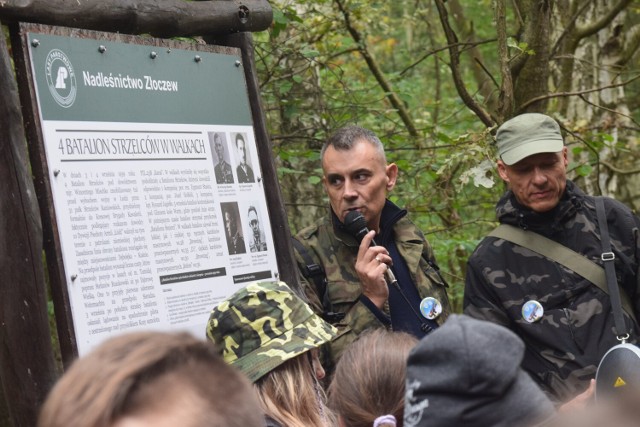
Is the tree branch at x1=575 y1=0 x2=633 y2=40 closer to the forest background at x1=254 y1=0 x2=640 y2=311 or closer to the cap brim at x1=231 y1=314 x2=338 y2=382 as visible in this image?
the forest background at x1=254 y1=0 x2=640 y2=311

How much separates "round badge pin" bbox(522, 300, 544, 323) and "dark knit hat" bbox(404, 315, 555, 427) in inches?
108

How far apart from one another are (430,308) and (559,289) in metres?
0.63

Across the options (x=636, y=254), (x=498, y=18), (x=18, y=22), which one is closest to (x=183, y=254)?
(x=18, y=22)

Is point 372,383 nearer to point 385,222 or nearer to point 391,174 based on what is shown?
point 385,222

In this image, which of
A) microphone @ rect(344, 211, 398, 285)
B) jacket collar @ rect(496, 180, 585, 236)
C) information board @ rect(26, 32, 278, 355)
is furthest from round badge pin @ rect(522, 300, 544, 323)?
information board @ rect(26, 32, 278, 355)

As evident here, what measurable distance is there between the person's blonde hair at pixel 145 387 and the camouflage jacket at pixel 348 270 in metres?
2.83

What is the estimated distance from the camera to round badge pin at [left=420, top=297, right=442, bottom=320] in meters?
4.50

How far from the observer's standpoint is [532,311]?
427 cm

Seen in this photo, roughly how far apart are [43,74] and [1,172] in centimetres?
43

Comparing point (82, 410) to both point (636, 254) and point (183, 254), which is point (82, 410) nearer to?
point (183, 254)

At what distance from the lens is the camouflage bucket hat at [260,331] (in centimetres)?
278

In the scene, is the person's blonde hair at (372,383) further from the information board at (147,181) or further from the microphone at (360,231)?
the microphone at (360,231)

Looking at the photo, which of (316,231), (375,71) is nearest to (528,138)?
(316,231)

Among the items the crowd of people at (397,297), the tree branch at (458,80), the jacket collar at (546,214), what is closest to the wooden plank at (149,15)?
the crowd of people at (397,297)
